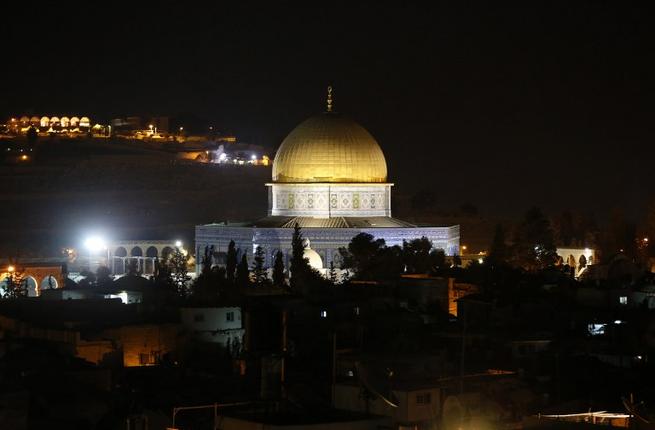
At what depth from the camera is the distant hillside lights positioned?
372 ft

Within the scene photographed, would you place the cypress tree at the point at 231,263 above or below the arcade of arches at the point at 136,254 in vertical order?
below

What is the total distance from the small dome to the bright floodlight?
10.4 meters

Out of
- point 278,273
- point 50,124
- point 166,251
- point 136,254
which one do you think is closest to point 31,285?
point 136,254

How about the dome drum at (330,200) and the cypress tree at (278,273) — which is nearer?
the cypress tree at (278,273)

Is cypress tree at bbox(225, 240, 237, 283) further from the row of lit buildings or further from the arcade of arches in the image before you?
the row of lit buildings

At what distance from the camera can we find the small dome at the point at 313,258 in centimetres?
6088

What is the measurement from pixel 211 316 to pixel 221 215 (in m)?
41.9

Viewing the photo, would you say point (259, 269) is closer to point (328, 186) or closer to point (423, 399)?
point (328, 186)

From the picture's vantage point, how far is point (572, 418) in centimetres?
3375

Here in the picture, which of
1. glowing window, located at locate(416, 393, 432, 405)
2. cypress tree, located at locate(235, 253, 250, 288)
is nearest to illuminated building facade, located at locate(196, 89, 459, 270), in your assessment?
cypress tree, located at locate(235, 253, 250, 288)

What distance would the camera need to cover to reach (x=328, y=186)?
218 ft

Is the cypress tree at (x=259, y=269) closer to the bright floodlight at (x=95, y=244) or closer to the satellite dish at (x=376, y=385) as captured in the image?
the bright floodlight at (x=95, y=244)

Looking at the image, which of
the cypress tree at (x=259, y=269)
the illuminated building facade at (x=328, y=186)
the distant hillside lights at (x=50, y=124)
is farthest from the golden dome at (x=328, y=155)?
the distant hillside lights at (x=50, y=124)

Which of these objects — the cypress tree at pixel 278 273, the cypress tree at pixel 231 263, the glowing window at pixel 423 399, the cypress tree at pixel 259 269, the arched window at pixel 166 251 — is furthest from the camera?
the arched window at pixel 166 251
